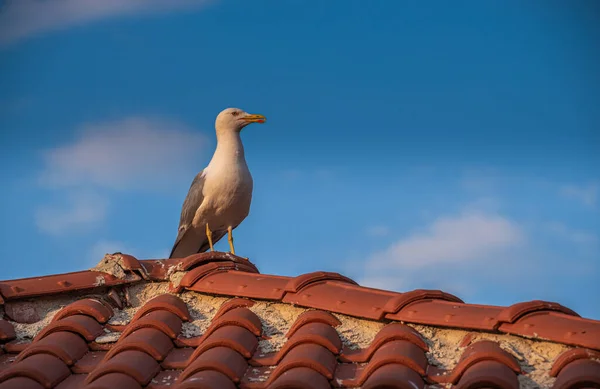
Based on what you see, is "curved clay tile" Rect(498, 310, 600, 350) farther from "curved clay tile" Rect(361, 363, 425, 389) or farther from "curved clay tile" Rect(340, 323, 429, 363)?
"curved clay tile" Rect(361, 363, 425, 389)

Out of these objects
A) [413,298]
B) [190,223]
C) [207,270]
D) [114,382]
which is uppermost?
[190,223]

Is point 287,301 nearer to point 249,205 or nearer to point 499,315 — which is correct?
point 499,315

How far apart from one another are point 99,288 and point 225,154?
4.39 m

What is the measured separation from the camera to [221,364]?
3.50m

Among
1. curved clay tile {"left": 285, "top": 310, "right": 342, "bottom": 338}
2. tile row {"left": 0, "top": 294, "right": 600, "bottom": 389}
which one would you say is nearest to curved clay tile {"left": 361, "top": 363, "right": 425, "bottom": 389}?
tile row {"left": 0, "top": 294, "right": 600, "bottom": 389}

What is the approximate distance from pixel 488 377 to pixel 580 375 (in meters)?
0.34

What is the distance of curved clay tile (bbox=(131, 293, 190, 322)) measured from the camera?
4.27 m

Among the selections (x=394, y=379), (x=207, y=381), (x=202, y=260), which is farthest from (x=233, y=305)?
(x=394, y=379)

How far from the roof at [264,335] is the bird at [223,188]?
4.04 m

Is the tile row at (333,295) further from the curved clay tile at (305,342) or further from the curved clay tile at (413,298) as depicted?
the curved clay tile at (305,342)

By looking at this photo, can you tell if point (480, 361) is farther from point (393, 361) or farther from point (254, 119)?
point (254, 119)

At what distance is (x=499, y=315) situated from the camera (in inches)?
146

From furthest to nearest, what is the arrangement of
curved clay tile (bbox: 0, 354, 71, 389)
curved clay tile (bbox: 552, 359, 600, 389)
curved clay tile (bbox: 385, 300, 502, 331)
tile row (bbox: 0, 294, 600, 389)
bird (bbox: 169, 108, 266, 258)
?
bird (bbox: 169, 108, 266, 258) → curved clay tile (bbox: 385, 300, 502, 331) → curved clay tile (bbox: 0, 354, 71, 389) → tile row (bbox: 0, 294, 600, 389) → curved clay tile (bbox: 552, 359, 600, 389)

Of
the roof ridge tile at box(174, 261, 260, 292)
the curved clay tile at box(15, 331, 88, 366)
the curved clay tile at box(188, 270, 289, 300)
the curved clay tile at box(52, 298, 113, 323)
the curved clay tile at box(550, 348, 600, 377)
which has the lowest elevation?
the curved clay tile at box(550, 348, 600, 377)
